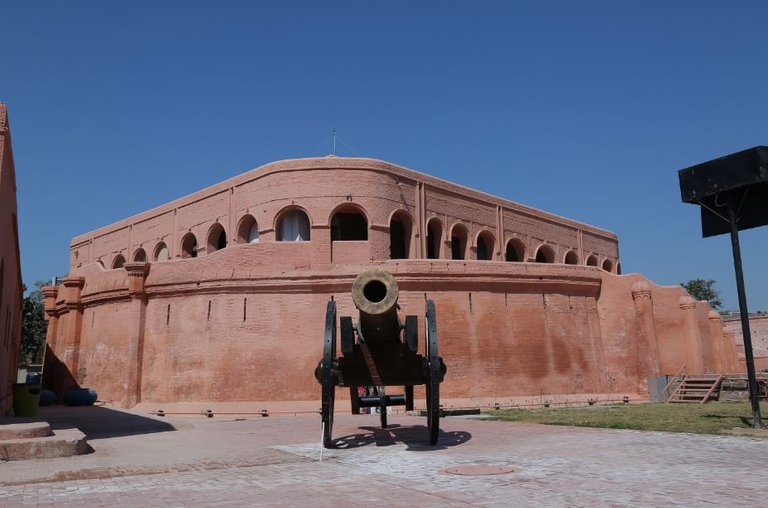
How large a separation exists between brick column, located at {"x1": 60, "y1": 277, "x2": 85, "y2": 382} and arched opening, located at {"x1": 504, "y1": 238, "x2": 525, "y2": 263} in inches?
754

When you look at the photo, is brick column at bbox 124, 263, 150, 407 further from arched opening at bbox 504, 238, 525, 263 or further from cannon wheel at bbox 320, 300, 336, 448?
arched opening at bbox 504, 238, 525, 263

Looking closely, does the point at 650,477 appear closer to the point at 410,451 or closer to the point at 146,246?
the point at 410,451

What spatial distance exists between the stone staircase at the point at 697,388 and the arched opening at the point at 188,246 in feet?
70.2

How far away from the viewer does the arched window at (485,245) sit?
30016 millimetres

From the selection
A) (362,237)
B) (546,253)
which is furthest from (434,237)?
(546,253)

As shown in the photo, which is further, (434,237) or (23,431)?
(434,237)

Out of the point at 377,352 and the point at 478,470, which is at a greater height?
the point at 377,352

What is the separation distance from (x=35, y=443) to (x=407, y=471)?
486cm

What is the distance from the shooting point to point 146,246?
3328cm

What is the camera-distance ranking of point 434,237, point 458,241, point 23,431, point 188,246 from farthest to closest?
point 188,246 → point 458,241 → point 434,237 → point 23,431

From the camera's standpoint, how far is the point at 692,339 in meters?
22.9

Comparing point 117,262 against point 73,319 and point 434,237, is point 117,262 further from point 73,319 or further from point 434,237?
point 434,237

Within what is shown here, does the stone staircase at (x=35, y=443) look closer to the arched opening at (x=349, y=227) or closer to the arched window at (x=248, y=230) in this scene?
the arched window at (x=248, y=230)

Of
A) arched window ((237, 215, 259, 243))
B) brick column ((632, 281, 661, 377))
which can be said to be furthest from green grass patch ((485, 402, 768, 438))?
arched window ((237, 215, 259, 243))
